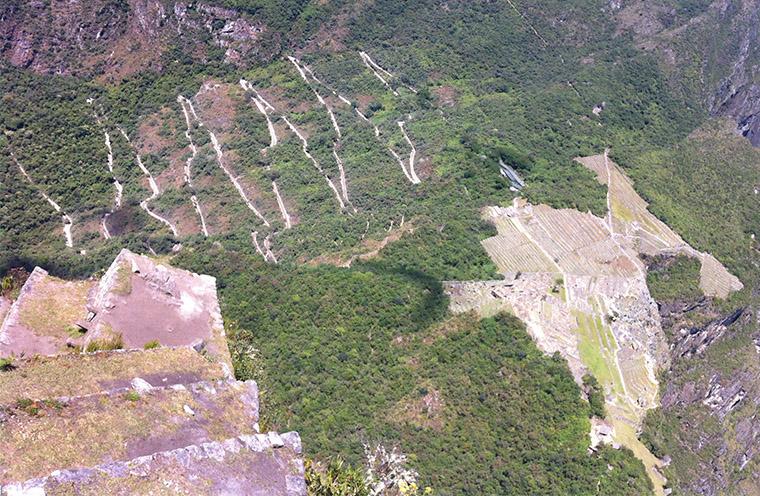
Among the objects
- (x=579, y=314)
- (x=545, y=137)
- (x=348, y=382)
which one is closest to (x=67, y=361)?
(x=348, y=382)

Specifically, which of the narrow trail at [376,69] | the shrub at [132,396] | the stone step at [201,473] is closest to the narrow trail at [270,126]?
the narrow trail at [376,69]

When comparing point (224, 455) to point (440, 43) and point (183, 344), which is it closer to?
point (183, 344)

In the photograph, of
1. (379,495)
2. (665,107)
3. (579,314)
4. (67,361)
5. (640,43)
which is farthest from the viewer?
(640,43)

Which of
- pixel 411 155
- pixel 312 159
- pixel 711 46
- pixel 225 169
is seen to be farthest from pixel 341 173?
pixel 711 46

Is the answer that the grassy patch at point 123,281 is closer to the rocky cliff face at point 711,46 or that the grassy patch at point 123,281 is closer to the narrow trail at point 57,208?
the narrow trail at point 57,208

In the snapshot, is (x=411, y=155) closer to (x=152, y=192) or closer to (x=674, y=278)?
(x=152, y=192)

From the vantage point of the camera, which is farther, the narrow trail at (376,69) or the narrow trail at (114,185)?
the narrow trail at (376,69)
